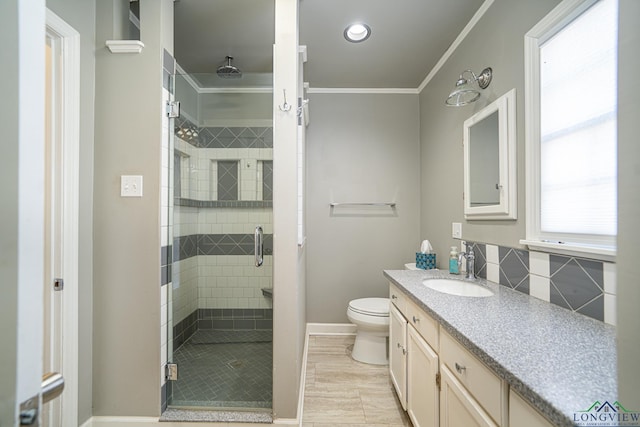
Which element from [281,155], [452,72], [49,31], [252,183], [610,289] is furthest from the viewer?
[452,72]

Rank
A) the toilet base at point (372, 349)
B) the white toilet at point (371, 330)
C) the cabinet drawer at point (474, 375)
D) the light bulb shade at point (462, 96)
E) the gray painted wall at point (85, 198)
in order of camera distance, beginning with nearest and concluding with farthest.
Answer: the cabinet drawer at point (474, 375) < the gray painted wall at point (85, 198) < the light bulb shade at point (462, 96) < the white toilet at point (371, 330) < the toilet base at point (372, 349)

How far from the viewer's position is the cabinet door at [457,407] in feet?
2.66

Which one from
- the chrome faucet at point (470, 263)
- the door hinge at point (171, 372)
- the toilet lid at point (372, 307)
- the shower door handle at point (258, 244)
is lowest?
the door hinge at point (171, 372)

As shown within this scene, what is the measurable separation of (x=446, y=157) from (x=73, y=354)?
2.75 metres

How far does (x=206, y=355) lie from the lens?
1834 millimetres

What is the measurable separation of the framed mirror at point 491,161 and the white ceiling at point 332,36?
730 millimetres

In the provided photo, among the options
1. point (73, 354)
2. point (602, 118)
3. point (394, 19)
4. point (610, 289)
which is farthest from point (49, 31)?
point (610, 289)

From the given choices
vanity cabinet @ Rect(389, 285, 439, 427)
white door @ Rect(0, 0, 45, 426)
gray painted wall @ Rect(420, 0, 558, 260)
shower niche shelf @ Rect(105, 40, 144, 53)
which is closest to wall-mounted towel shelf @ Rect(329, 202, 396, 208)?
gray painted wall @ Rect(420, 0, 558, 260)

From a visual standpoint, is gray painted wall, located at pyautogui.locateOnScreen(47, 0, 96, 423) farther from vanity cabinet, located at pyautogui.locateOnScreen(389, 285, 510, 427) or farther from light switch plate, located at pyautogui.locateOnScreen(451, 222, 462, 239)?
light switch plate, located at pyautogui.locateOnScreen(451, 222, 462, 239)

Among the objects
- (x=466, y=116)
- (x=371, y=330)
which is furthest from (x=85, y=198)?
(x=466, y=116)

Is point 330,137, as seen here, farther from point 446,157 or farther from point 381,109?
point 446,157

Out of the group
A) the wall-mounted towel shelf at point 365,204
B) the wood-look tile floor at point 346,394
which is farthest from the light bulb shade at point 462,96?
the wood-look tile floor at point 346,394

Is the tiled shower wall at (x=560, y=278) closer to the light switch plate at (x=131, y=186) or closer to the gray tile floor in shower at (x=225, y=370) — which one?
the gray tile floor in shower at (x=225, y=370)

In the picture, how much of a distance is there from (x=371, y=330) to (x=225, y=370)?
1116 millimetres
